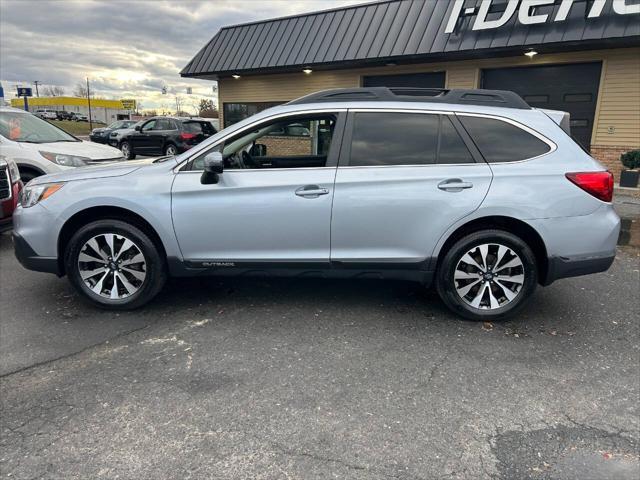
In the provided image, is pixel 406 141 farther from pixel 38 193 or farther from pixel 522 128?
pixel 38 193

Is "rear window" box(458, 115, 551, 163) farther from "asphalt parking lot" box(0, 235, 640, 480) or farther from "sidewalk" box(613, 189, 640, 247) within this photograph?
"sidewalk" box(613, 189, 640, 247)

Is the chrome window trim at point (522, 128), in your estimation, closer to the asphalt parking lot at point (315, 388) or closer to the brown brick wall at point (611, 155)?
the asphalt parking lot at point (315, 388)

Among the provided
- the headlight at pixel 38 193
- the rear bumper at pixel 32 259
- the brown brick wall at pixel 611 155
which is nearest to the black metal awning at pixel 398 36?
the brown brick wall at pixel 611 155

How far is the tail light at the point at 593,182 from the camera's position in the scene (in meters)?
3.73

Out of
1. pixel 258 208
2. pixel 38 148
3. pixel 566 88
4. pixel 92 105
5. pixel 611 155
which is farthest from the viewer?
pixel 92 105

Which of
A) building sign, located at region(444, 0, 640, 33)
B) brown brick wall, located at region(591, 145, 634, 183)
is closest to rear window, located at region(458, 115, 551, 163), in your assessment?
building sign, located at region(444, 0, 640, 33)

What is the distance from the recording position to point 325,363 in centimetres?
331

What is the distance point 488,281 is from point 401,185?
108cm

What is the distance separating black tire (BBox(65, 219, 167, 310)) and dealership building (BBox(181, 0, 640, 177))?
36.7 feet

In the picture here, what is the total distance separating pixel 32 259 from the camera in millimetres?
4062

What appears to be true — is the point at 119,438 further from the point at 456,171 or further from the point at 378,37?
the point at 378,37

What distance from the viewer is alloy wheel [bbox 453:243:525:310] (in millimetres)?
3852

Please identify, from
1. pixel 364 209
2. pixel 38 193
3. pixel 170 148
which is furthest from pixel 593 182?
pixel 170 148

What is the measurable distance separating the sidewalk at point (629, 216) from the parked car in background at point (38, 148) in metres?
8.49
